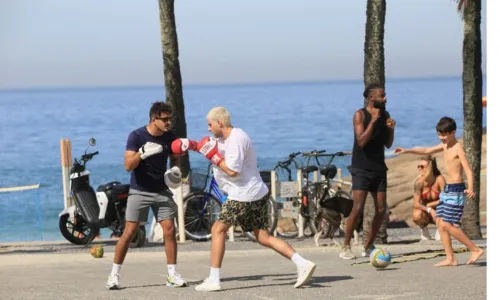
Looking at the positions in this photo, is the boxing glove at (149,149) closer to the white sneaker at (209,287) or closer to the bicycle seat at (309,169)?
the white sneaker at (209,287)

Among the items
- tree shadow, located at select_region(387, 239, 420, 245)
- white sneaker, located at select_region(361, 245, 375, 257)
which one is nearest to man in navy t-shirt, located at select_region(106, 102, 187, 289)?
white sneaker, located at select_region(361, 245, 375, 257)

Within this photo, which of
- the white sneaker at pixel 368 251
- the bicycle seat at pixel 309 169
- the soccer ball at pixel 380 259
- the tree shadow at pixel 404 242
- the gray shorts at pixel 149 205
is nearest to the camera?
the gray shorts at pixel 149 205

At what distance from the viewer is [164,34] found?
18859mm

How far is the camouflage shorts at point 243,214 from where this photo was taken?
11609mm

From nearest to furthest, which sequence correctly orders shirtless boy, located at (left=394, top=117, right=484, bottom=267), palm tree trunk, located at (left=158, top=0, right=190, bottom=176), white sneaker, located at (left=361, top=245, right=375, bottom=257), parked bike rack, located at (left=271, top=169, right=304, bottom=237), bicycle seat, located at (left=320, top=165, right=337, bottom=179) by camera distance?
shirtless boy, located at (left=394, top=117, right=484, bottom=267) < white sneaker, located at (left=361, top=245, right=375, bottom=257) < bicycle seat, located at (left=320, top=165, right=337, bottom=179) < parked bike rack, located at (left=271, top=169, right=304, bottom=237) < palm tree trunk, located at (left=158, top=0, right=190, bottom=176)

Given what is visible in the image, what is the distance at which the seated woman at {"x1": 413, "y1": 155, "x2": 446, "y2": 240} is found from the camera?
1714 centimetres

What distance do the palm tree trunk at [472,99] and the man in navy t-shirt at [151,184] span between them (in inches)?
275

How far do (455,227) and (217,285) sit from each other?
3008 mm

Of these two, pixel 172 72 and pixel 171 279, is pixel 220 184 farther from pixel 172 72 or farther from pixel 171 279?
pixel 172 72

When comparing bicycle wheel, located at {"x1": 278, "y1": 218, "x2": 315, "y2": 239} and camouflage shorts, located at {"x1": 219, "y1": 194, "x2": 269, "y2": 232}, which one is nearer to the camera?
camouflage shorts, located at {"x1": 219, "y1": 194, "x2": 269, "y2": 232}

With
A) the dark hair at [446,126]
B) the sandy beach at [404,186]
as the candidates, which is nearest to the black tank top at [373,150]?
the dark hair at [446,126]

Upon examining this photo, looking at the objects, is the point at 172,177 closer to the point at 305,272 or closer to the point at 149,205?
the point at 149,205

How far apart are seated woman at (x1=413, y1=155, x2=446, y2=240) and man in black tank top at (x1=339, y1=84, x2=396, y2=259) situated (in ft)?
11.0

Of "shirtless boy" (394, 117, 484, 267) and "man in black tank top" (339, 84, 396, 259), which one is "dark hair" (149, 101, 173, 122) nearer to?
"man in black tank top" (339, 84, 396, 259)
